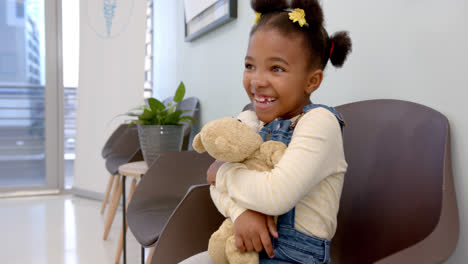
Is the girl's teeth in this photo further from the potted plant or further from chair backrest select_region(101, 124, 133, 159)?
chair backrest select_region(101, 124, 133, 159)

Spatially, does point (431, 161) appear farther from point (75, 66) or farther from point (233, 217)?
point (75, 66)

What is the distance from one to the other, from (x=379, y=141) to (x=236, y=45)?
1.17 metres

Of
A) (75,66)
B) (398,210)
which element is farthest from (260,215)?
(75,66)

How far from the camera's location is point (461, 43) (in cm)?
79

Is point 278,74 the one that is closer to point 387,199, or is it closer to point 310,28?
point 310,28

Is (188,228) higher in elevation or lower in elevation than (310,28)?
lower

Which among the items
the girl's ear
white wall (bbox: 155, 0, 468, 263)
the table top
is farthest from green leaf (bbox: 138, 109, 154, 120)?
the girl's ear

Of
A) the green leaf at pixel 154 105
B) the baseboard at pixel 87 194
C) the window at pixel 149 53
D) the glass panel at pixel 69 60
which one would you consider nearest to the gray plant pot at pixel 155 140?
the green leaf at pixel 154 105

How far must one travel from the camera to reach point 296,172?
66cm

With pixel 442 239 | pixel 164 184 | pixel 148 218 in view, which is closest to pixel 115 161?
pixel 164 184

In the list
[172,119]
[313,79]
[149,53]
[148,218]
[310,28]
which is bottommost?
[148,218]

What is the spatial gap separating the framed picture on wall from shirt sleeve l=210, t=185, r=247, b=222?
1.28 meters

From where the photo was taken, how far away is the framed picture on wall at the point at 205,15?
1.88 m

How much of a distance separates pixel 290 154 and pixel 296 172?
4cm
